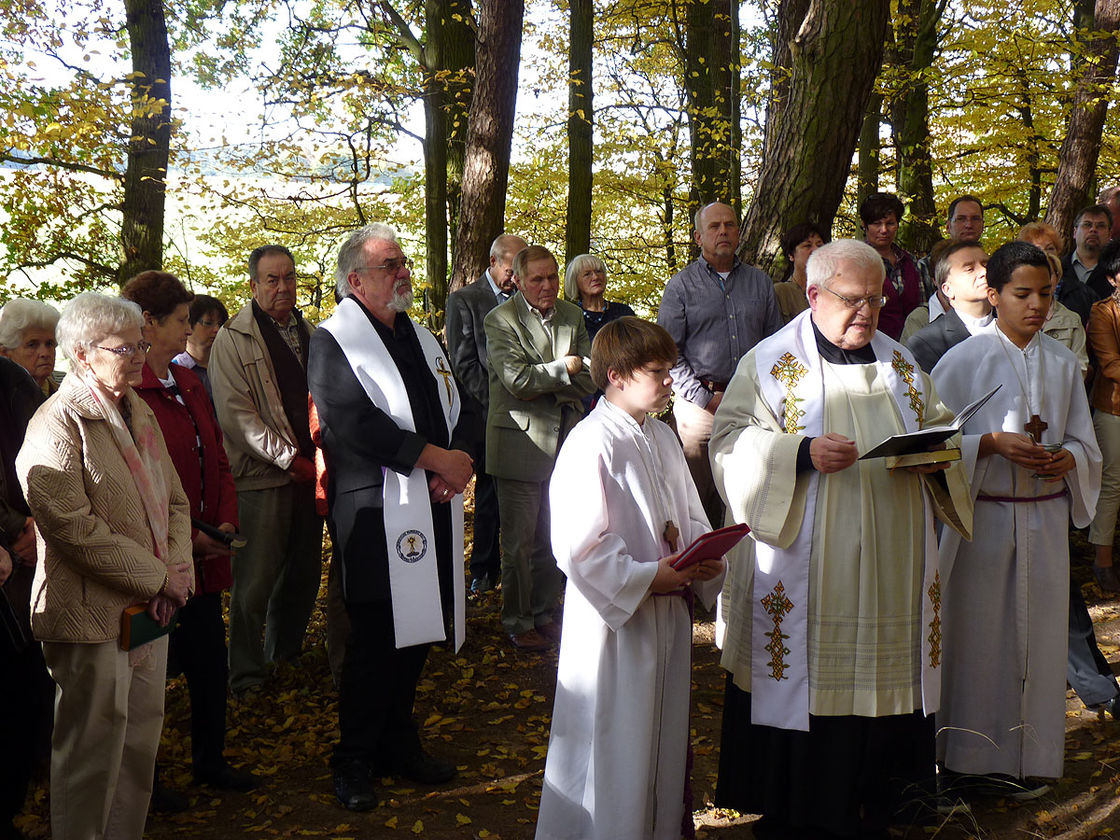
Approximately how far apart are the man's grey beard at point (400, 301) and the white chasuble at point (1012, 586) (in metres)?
2.42

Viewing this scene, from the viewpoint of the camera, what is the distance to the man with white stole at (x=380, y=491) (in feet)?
13.6

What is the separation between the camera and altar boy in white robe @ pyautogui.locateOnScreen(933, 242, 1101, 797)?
4.25 m

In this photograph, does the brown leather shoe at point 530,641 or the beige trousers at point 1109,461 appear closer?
the brown leather shoe at point 530,641

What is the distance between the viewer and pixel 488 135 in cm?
929

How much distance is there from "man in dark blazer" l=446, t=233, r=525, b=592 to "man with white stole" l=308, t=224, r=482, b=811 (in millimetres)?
2590

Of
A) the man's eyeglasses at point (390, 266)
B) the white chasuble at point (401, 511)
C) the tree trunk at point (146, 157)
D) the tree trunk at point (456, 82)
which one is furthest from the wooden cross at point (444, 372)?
the tree trunk at point (146, 157)

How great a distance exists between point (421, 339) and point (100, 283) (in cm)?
963

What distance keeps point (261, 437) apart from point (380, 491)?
1.37 metres

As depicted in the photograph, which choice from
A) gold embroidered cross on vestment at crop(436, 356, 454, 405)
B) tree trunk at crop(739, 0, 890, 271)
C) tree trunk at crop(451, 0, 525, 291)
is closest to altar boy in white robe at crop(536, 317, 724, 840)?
gold embroidered cross on vestment at crop(436, 356, 454, 405)

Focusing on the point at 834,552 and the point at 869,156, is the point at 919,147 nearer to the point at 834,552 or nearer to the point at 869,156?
the point at 869,156

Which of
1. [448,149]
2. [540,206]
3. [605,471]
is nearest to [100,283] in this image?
[448,149]

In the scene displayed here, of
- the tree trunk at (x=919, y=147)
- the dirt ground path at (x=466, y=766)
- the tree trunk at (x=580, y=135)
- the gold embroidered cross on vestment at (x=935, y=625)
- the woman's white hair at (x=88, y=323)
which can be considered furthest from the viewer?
the tree trunk at (x=919, y=147)

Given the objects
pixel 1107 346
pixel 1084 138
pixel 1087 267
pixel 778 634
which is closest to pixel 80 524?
pixel 778 634

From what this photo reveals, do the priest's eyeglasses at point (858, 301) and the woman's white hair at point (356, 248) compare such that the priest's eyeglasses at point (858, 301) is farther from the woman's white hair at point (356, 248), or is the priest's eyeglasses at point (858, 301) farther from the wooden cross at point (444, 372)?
the woman's white hair at point (356, 248)
